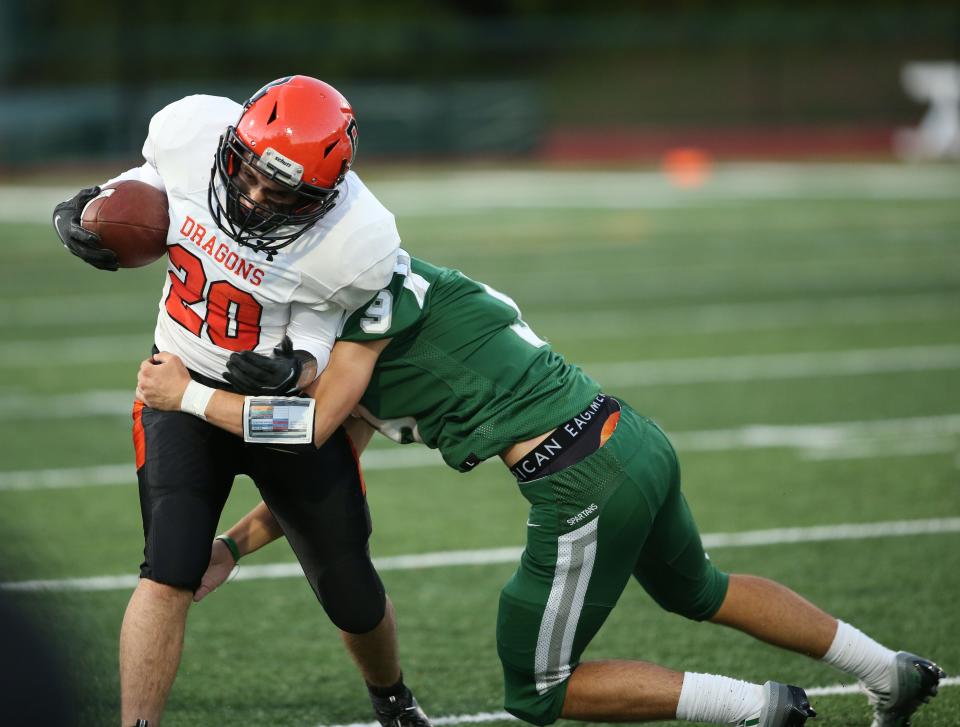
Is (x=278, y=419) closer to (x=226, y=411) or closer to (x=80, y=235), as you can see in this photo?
(x=226, y=411)

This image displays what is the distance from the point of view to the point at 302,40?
29484mm

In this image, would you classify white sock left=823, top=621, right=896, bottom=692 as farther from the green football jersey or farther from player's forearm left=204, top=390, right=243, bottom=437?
player's forearm left=204, top=390, right=243, bottom=437

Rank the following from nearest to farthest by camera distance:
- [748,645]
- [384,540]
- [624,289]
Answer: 1. [748,645]
2. [384,540]
3. [624,289]

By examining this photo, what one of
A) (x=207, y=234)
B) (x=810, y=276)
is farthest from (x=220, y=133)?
(x=810, y=276)

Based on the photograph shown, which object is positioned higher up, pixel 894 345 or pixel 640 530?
pixel 640 530

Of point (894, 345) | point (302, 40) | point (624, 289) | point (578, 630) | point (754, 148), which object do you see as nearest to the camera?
point (578, 630)

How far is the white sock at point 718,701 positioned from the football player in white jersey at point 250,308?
77 centimetres

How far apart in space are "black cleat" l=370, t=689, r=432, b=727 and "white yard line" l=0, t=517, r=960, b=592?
1486 mm

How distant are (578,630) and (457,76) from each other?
25.9m

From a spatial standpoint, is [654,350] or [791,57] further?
[791,57]

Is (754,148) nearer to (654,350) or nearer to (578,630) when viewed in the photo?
(654,350)

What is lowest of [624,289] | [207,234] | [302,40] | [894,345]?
[302,40]

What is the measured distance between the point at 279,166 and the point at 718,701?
5.08 feet

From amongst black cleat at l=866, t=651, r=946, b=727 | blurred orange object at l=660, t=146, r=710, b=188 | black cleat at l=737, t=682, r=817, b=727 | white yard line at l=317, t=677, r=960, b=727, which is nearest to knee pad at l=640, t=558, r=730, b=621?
black cleat at l=737, t=682, r=817, b=727
